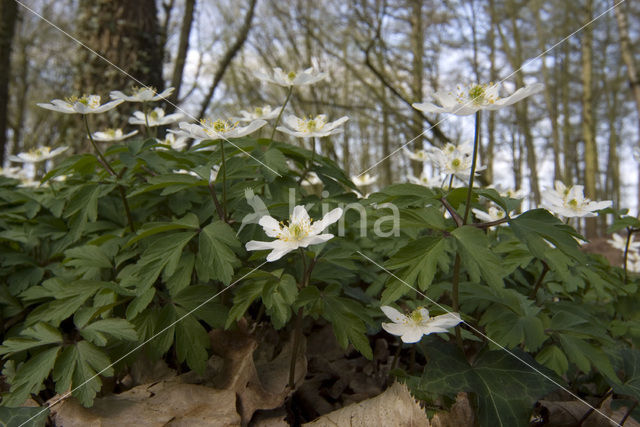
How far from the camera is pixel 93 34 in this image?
14.9ft

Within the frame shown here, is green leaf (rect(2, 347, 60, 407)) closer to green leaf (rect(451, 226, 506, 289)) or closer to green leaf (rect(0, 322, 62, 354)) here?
green leaf (rect(0, 322, 62, 354))

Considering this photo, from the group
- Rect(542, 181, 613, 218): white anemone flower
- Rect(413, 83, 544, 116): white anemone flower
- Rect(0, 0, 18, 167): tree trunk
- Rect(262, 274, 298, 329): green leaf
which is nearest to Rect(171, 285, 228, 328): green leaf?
Rect(262, 274, 298, 329): green leaf

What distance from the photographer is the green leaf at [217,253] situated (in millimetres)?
1596

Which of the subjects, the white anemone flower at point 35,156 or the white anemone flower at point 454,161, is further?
the white anemone flower at point 35,156

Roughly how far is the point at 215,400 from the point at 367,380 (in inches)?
28.5

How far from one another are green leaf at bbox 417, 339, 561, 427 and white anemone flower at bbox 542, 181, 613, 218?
2.96 feet

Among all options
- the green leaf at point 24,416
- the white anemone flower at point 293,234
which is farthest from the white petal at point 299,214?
the green leaf at point 24,416

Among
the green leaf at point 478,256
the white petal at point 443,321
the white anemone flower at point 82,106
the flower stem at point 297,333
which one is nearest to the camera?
the green leaf at point 478,256

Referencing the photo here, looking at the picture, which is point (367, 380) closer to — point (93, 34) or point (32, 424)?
point (32, 424)

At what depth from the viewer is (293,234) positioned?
1.60 metres

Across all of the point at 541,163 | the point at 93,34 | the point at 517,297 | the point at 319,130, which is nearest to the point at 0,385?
the point at 319,130

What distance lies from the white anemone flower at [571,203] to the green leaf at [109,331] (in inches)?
78.0

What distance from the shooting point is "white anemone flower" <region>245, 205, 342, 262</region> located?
156 centimetres

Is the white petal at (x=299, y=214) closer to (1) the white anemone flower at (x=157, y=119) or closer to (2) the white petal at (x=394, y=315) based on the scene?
(2) the white petal at (x=394, y=315)
